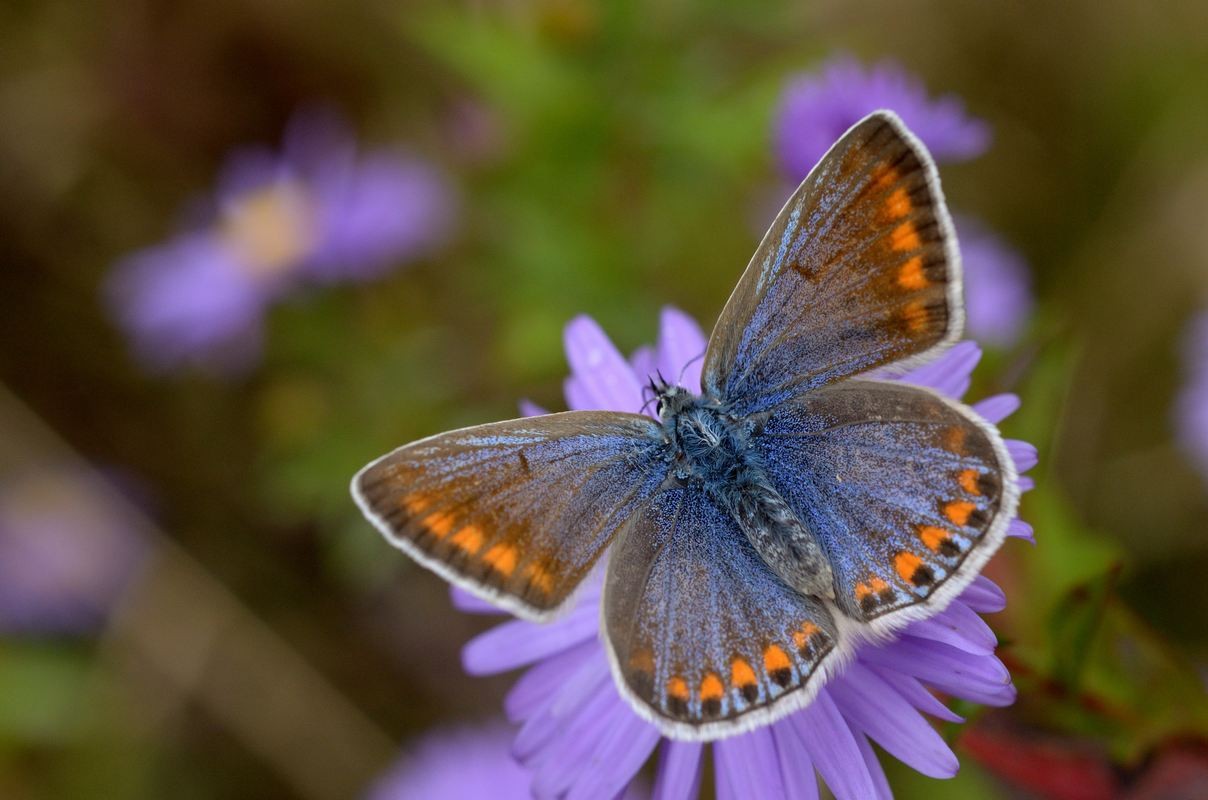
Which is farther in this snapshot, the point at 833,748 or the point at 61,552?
the point at 61,552

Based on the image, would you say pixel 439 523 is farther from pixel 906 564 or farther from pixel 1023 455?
pixel 1023 455

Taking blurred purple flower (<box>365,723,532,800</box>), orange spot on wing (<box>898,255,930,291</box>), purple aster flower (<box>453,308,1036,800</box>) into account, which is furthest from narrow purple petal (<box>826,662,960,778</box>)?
blurred purple flower (<box>365,723,532,800</box>)

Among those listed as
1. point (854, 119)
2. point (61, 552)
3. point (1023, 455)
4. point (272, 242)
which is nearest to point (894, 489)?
point (1023, 455)

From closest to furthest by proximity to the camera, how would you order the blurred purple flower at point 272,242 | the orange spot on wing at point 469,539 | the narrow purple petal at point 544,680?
the orange spot on wing at point 469,539 → the narrow purple petal at point 544,680 → the blurred purple flower at point 272,242

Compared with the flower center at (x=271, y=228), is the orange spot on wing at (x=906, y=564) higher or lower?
lower

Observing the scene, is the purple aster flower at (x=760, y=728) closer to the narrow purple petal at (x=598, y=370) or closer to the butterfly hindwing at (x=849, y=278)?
the narrow purple petal at (x=598, y=370)

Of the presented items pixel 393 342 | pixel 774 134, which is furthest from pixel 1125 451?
pixel 393 342

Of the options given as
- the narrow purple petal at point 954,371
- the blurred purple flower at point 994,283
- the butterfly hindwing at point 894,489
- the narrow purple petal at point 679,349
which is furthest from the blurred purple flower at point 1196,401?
the butterfly hindwing at point 894,489
